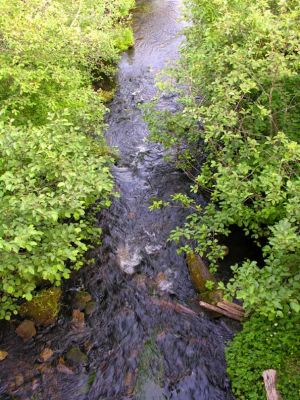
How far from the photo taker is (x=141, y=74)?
65.5ft

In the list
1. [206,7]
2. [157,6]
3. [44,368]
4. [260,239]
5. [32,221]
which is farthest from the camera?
[157,6]

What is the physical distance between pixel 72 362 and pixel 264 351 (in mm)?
4274

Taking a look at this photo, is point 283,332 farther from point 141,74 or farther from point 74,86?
point 141,74

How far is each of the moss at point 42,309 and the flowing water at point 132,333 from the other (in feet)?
0.77

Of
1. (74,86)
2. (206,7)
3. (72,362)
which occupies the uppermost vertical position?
(206,7)

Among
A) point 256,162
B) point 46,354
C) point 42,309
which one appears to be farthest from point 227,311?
point 42,309

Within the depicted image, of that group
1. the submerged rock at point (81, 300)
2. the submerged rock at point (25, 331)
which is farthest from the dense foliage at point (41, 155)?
the submerged rock at point (81, 300)

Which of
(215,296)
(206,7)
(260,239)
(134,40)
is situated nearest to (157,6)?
(134,40)

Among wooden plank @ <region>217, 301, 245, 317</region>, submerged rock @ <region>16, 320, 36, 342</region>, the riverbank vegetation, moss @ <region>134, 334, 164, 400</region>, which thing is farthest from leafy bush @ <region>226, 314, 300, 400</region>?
submerged rock @ <region>16, 320, 36, 342</region>

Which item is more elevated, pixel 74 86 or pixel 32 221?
pixel 74 86

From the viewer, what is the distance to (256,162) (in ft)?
27.0

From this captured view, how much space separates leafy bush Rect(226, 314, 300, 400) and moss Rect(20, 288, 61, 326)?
4.35m

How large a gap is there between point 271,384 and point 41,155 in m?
6.33

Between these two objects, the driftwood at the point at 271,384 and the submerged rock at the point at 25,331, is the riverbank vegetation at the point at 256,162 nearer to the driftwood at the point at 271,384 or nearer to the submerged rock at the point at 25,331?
the driftwood at the point at 271,384
